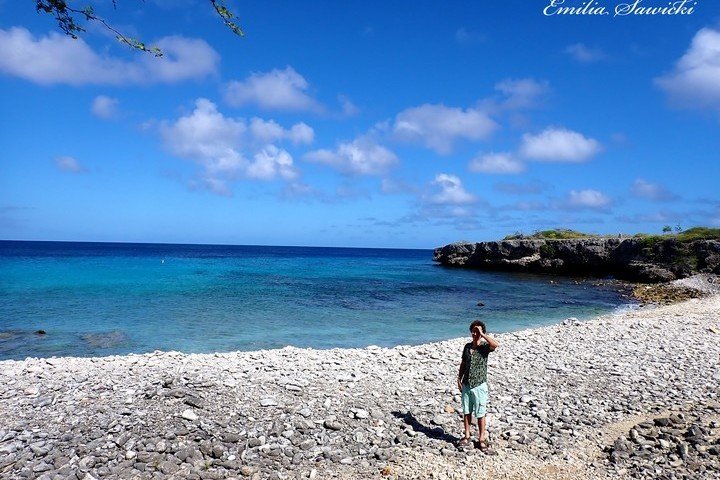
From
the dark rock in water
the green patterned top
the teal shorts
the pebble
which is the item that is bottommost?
the dark rock in water

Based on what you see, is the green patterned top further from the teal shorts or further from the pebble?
the pebble

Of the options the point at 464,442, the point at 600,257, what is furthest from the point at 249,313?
the point at 600,257

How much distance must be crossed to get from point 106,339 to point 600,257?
65353mm

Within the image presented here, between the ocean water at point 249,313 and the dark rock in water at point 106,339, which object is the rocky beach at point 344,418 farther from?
the ocean water at point 249,313

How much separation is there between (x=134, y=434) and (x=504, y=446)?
7389 millimetres

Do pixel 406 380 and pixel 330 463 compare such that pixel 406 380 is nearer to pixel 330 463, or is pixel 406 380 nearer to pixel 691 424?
pixel 330 463

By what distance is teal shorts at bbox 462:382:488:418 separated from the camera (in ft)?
30.3

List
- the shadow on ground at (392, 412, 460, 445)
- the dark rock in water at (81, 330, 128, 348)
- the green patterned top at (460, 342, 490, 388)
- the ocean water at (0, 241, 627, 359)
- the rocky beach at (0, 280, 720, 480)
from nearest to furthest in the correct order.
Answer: the rocky beach at (0, 280, 720, 480)
the green patterned top at (460, 342, 490, 388)
the shadow on ground at (392, 412, 460, 445)
the dark rock in water at (81, 330, 128, 348)
the ocean water at (0, 241, 627, 359)

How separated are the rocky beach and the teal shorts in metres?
0.77

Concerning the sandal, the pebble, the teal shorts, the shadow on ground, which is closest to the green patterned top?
the teal shorts

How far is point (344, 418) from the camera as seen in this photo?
10.4m

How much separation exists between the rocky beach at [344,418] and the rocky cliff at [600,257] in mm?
47334

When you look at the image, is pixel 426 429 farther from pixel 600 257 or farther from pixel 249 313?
pixel 600 257

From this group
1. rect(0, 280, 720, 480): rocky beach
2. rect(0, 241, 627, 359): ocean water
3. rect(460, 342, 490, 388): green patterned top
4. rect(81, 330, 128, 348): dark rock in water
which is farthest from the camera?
rect(0, 241, 627, 359): ocean water
